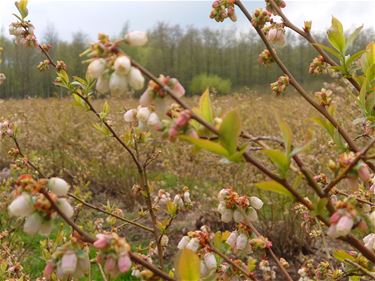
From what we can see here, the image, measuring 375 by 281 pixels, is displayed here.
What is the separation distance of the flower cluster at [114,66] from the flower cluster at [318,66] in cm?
87

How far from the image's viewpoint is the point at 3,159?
29.4 feet

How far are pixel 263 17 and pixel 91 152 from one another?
6072 mm

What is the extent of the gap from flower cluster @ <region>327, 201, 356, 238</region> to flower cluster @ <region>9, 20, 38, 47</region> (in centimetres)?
166

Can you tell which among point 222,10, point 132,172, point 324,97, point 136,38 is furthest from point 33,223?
point 132,172

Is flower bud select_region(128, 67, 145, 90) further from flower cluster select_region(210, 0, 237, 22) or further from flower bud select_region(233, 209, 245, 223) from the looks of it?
flower cluster select_region(210, 0, 237, 22)

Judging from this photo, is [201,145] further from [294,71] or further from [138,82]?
[294,71]

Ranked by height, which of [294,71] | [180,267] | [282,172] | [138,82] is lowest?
[294,71]

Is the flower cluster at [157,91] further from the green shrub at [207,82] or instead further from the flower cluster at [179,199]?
the green shrub at [207,82]

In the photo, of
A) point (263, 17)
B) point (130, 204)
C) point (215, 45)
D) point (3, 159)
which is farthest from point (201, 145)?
point (215, 45)

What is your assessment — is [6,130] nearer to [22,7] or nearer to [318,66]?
[22,7]

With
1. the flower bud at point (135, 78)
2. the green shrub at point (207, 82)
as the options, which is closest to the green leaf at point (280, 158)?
the flower bud at point (135, 78)

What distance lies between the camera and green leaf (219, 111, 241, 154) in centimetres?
83

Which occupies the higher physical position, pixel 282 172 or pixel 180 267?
pixel 282 172

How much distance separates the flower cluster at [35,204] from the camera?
908 millimetres
